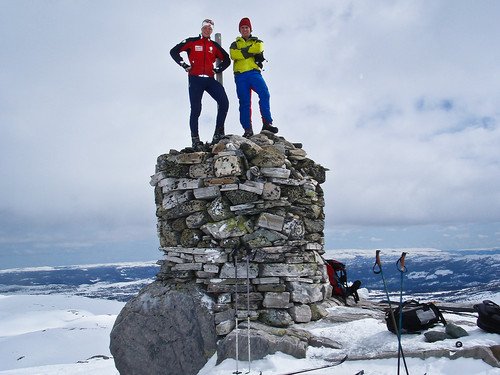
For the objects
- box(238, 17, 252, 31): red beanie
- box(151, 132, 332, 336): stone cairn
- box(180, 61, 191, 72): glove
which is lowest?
box(151, 132, 332, 336): stone cairn

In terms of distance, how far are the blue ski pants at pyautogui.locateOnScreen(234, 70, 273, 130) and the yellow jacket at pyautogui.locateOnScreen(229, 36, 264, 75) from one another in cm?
15

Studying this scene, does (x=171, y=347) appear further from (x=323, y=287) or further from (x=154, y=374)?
(x=323, y=287)

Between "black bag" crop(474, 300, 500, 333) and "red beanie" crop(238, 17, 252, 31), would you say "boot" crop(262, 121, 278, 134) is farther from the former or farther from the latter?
"black bag" crop(474, 300, 500, 333)

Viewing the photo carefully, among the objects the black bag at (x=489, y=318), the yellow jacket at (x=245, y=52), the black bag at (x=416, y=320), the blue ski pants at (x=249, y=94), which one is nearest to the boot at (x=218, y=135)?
the blue ski pants at (x=249, y=94)

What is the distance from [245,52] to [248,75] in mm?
542

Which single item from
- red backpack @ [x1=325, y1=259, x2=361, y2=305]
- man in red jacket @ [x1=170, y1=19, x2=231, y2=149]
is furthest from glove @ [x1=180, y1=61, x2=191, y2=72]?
red backpack @ [x1=325, y1=259, x2=361, y2=305]

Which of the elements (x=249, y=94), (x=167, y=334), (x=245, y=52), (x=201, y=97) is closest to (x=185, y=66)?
(x=201, y=97)

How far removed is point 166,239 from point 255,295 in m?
2.46

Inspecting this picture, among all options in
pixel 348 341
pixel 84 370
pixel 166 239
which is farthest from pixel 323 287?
pixel 84 370

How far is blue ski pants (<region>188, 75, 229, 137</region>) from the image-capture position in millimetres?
8422

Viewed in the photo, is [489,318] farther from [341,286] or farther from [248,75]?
[248,75]

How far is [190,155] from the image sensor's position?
773cm

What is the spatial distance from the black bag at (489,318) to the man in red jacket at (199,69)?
614cm

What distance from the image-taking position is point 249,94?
9031 mm
